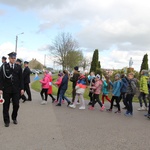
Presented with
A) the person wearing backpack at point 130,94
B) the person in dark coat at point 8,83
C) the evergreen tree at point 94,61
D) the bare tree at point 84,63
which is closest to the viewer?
the person in dark coat at point 8,83

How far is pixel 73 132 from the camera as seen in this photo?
5.91 meters

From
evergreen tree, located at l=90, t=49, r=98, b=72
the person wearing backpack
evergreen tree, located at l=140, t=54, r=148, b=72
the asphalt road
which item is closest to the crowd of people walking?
the person wearing backpack

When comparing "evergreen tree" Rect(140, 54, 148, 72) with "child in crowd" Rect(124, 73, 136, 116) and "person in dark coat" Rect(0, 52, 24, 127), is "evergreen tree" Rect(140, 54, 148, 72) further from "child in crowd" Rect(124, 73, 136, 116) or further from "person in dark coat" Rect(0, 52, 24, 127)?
"person in dark coat" Rect(0, 52, 24, 127)

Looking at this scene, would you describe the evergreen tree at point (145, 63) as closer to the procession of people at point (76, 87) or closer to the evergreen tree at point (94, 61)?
the evergreen tree at point (94, 61)

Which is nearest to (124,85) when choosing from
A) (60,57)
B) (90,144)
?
(90,144)

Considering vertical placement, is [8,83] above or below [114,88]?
above

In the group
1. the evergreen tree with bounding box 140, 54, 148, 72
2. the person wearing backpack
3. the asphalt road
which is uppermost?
the evergreen tree with bounding box 140, 54, 148, 72

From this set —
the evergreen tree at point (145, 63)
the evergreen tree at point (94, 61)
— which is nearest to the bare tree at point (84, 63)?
the evergreen tree at point (94, 61)

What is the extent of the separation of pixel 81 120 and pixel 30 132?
2148mm

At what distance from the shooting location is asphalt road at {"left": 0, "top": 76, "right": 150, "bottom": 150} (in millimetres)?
4887

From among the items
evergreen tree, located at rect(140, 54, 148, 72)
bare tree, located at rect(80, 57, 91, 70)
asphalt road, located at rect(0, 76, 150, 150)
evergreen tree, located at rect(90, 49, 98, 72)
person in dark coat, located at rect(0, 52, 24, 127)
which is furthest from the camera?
bare tree, located at rect(80, 57, 91, 70)

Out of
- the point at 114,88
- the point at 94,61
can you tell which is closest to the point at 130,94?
the point at 114,88

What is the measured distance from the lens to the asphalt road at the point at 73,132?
4.89 meters

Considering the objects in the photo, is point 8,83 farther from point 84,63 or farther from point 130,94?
point 84,63
